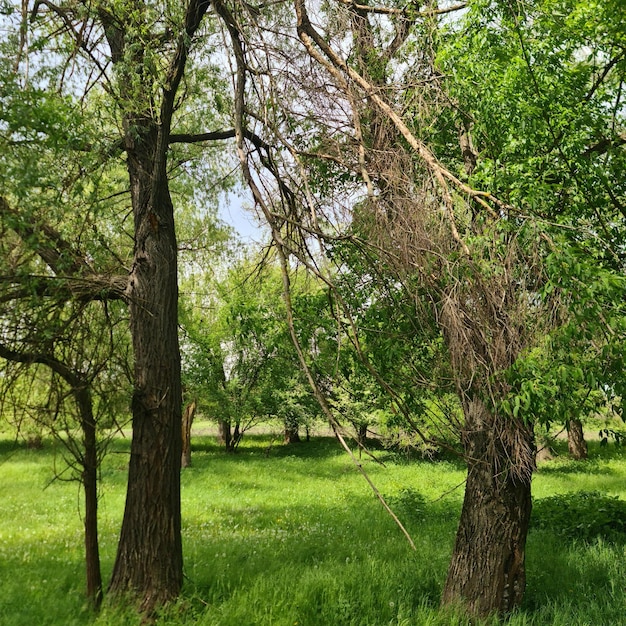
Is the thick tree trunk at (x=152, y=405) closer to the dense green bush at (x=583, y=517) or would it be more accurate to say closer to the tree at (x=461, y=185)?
the tree at (x=461, y=185)

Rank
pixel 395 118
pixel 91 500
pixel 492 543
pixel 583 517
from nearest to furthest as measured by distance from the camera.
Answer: pixel 395 118 → pixel 91 500 → pixel 492 543 → pixel 583 517

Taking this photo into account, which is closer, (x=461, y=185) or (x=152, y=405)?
(x=461, y=185)

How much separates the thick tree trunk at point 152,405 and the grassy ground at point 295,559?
16.5 inches

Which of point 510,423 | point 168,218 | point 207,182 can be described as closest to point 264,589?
point 510,423

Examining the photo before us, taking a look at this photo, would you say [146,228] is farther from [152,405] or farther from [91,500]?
[91,500]

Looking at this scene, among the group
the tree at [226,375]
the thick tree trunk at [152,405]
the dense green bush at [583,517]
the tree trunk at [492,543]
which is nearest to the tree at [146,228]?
the thick tree trunk at [152,405]

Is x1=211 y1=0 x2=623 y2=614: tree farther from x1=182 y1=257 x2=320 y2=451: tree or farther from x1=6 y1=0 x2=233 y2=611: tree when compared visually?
x1=182 y1=257 x2=320 y2=451: tree

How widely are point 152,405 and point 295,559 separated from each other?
12.6ft

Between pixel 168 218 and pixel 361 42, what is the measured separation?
281 centimetres

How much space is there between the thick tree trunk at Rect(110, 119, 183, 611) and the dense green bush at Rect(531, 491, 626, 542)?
24.6ft

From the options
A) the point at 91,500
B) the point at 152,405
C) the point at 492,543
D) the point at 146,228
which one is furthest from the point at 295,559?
the point at 146,228

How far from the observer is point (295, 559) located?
7918mm

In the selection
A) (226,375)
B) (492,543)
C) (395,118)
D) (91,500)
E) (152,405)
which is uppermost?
(395,118)

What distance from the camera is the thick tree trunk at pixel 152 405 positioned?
5410mm
